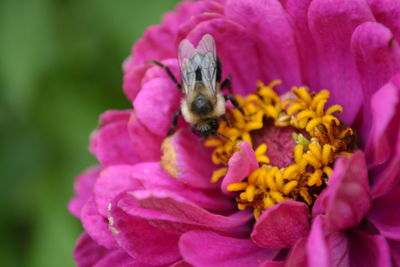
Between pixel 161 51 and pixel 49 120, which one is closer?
pixel 161 51

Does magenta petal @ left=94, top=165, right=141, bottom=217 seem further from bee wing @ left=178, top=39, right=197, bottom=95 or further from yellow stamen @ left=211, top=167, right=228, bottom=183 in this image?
bee wing @ left=178, top=39, right=197, bottom=95

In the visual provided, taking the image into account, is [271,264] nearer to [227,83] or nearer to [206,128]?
[206,128]

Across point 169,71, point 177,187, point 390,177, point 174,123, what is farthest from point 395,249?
point 169,71

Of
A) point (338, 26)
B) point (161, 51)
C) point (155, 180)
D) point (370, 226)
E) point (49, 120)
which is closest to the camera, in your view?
point (370, 226)

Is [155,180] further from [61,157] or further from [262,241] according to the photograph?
[61,157]

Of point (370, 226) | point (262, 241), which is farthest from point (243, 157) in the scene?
point (370, 226)

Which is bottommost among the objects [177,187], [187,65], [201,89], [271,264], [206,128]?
[271,264]

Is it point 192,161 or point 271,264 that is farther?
point 192,161
